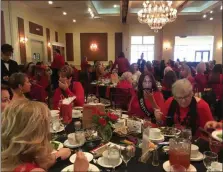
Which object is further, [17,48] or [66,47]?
[66,47]

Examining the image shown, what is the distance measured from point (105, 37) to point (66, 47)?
2342mm

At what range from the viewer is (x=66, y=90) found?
2820 mm

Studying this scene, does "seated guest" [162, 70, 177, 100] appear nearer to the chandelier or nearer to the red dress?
the red dress

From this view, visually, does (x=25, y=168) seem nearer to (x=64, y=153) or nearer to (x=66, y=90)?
(x=64, y=153)

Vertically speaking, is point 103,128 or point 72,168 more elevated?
point 103,128

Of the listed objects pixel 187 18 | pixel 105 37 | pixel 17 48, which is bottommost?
pixel 17 48

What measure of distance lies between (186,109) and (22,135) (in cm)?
152

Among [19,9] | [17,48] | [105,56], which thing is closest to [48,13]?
[19,9]

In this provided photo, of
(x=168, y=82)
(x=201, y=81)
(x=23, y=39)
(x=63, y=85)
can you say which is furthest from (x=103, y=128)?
(x=23, y=39)

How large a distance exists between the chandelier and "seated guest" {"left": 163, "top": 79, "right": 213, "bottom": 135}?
5450mm

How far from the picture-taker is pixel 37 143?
100cm

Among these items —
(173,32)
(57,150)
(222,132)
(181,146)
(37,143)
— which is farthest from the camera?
(173,32)

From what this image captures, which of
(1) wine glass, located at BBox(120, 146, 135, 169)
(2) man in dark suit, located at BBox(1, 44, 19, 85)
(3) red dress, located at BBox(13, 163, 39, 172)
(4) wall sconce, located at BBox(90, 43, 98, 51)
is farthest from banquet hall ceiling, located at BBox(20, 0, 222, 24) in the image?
(3) red dress, located at BBox(13, 163, 39, 172)

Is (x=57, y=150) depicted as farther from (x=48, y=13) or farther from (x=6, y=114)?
(x=48, y=13)
